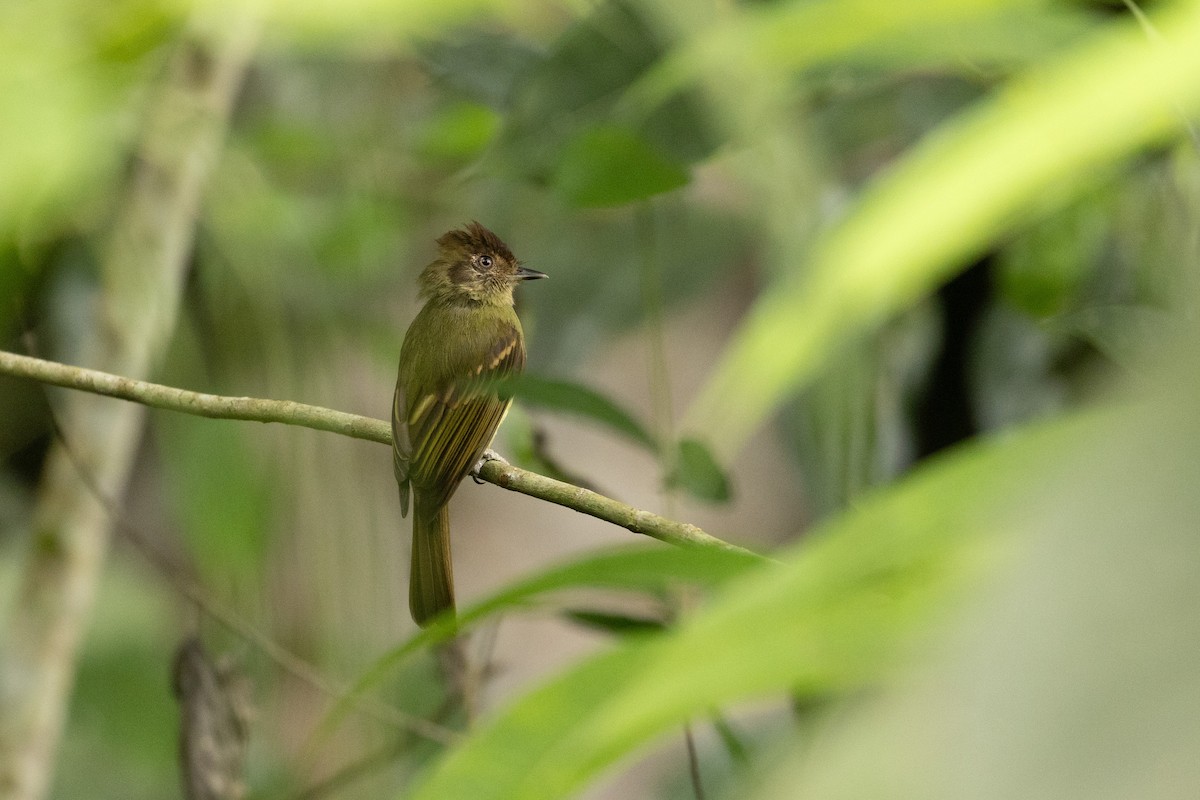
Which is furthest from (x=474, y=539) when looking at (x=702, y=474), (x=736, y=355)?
(x=736, y=355)

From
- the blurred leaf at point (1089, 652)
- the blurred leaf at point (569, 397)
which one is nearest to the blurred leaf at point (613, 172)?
the blurred leaf at point (569, 397)

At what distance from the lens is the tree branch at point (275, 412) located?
958mm

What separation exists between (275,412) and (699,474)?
1.65ft

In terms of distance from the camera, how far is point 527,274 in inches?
76.9

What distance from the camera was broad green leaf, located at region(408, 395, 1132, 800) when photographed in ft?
1.16

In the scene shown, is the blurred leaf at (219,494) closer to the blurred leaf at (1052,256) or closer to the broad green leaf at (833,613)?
the blurred leaf at (1052,256)

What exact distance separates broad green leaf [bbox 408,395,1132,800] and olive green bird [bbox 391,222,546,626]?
1136mm

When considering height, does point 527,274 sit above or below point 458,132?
below

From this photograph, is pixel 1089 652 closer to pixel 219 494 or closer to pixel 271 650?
pixel 271 650

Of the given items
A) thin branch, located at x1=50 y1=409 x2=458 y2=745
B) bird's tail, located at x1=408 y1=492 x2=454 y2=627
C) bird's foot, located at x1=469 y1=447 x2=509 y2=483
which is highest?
bird's foot, located at x1=469 y1=447 x2=509 y2=483

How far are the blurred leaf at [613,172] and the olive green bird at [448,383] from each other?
0.39m

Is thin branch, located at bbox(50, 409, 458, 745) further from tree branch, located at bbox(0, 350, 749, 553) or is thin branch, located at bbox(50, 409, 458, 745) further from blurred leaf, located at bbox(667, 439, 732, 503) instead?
blurred leaf, located at bbox(667, 439, 732, 503)

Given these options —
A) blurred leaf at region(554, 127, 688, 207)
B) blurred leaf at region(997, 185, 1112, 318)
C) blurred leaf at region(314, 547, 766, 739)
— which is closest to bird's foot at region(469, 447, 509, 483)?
blurred leaf at region(554, 127, 688, 207)

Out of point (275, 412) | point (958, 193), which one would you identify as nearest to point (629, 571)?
point (958, 193)
